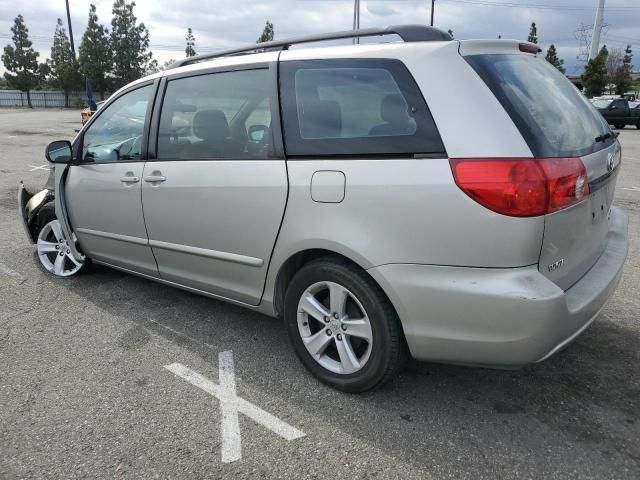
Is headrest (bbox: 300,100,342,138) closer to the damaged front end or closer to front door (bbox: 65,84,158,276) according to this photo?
front door (bbox: 65,84,158,276)

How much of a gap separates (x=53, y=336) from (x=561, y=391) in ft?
10.2

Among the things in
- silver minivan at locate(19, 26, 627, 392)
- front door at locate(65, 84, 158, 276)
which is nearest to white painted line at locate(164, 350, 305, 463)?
silver minivan at locate(19, 26, 627, 392)

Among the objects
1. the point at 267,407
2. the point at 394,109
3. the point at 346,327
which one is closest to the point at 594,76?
the point at 394,109

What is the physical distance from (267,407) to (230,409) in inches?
7.3

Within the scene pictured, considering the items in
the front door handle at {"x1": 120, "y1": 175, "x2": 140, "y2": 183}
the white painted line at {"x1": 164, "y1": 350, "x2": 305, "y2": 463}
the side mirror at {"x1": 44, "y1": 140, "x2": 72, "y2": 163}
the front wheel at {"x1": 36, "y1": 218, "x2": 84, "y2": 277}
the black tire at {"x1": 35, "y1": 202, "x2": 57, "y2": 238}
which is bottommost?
the white painted line at {"x1": 164, "y1": 350, "x2": 305, "y2": 463}

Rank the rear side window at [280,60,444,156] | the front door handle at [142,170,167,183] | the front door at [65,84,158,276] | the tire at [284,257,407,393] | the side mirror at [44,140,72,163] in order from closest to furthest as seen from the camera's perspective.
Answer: the rear side window at [280,60,444,156] → the tire at [284,257,407,393] → the front door handle at [142,170,167,183] → the front door at [65,84,158,276] → the side mirror at [44,140,72,163]

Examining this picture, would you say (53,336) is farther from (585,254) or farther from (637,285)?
(637,285)

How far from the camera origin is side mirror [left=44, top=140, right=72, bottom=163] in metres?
4.14

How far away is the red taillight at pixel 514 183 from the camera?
2201 mm

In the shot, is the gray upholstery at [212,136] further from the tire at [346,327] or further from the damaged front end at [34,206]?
the damaged front end at [34,206]

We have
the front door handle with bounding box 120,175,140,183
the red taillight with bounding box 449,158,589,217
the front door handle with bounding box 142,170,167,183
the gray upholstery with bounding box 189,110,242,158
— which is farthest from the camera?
the front door handle with bounding box 120,175,140,183

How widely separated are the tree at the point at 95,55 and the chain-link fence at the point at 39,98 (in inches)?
87.5

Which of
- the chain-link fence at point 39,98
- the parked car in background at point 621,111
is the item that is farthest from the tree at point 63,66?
the parked car in background at point 621,111

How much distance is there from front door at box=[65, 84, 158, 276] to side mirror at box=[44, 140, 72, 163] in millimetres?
100
